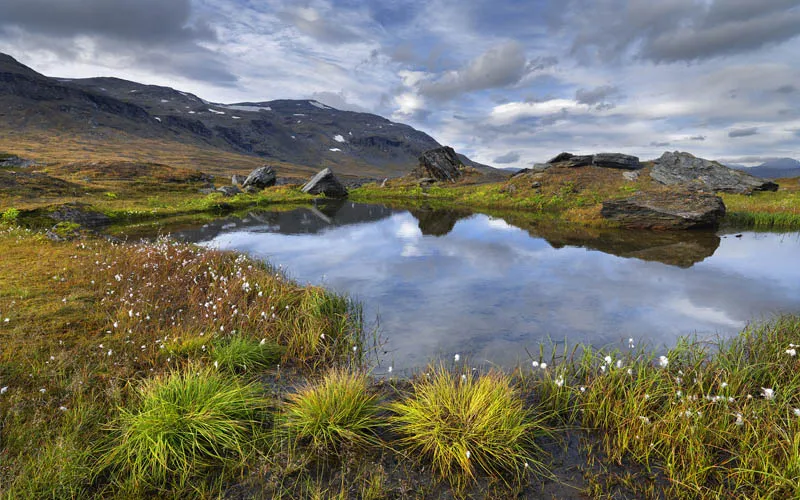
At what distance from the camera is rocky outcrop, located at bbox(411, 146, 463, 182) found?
6366cm

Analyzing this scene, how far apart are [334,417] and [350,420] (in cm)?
27

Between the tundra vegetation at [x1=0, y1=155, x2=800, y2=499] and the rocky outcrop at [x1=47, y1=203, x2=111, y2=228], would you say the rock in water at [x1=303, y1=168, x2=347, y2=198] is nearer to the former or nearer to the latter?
the rocky outcrop at [x1=47, y1=203, x2=111, y2=228]

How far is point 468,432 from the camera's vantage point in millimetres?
4836

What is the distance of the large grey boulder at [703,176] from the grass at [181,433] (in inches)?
1582

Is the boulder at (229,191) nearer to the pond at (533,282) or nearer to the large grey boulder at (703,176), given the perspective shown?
the pond at (533,282)

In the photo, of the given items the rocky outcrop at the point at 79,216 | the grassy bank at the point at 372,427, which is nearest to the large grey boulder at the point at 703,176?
the grassy bank at the point at 372,427

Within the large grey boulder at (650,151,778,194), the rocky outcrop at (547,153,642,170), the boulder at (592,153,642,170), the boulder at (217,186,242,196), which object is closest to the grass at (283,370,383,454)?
the large grey boulder at (650,151,778,194)

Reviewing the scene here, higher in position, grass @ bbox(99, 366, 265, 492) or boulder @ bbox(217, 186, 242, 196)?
boulder @ bbox(217, 186, 242, 196)

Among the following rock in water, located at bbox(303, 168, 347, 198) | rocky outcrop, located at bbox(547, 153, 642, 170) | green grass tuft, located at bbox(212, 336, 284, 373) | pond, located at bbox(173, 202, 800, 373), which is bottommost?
green grass tuft, located at bbox(212, 336, 284, 373)

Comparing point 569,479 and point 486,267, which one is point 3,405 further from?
point 486,267

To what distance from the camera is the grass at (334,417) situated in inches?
199

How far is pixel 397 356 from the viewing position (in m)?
7.96

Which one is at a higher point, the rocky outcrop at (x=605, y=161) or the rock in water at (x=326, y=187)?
the rocky outcrop at (x=605, y=161)

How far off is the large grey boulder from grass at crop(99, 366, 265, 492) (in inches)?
1582
